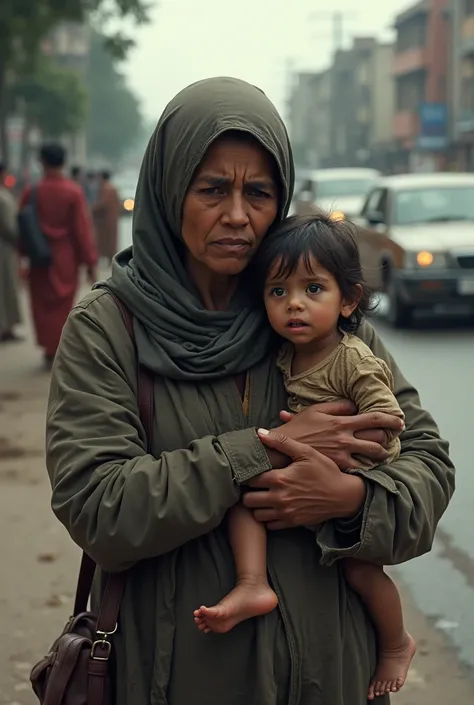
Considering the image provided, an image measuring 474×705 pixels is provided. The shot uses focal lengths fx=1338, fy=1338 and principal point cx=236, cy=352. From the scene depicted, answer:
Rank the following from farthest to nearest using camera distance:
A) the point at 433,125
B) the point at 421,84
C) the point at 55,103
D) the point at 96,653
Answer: the point at 421,84 < the point at 433,125 < the point at 55,103 < the point at 96,653

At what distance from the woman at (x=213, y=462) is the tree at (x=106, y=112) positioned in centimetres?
10047

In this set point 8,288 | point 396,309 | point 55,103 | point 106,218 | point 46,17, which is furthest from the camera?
point 55,103

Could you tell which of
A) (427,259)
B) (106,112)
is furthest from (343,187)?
(106,112)

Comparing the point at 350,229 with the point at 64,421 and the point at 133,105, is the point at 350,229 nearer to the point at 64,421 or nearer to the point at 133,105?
the point at 64,421

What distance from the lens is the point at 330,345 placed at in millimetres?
2545

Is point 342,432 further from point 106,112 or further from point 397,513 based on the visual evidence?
point 106,112

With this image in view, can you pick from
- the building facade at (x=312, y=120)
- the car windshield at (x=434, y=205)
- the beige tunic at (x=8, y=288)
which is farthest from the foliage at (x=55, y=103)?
the building facade at (x=312, y=120)

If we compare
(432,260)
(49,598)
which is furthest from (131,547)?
(432,260)

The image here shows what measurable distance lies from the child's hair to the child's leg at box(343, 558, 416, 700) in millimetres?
464

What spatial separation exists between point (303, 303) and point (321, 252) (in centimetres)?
11

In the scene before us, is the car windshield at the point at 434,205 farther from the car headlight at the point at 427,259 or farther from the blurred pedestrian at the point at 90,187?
the blurred pedestrian at the point at 90,187

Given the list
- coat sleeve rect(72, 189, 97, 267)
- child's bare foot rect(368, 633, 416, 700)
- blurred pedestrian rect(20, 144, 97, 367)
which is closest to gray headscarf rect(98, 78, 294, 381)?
child's bare foot rect(368, 633, 416, 700)

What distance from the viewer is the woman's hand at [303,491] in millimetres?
2346

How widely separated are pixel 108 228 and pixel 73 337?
827 inches
